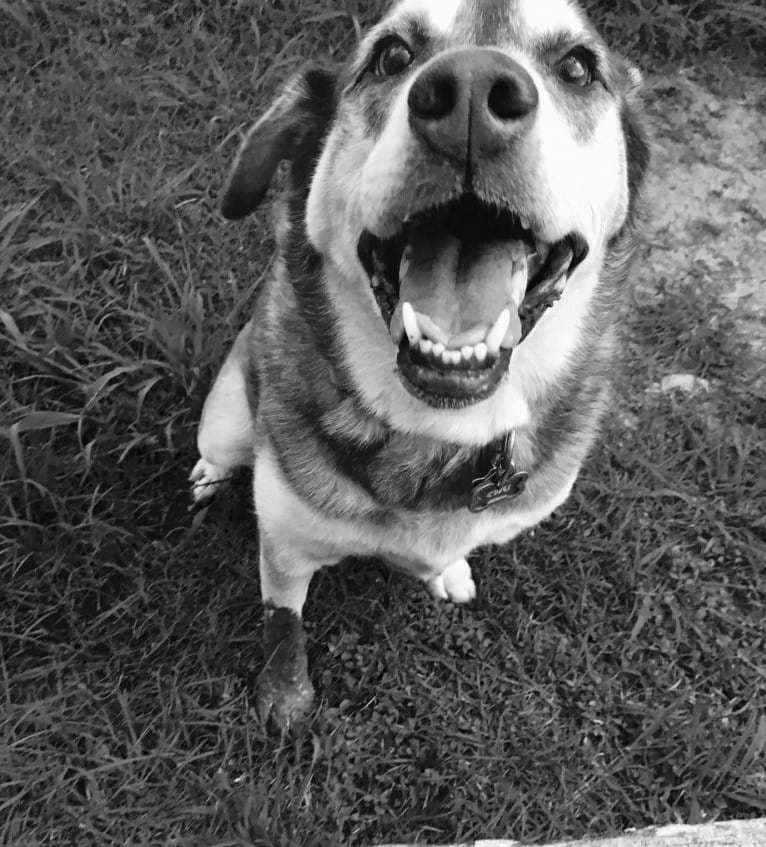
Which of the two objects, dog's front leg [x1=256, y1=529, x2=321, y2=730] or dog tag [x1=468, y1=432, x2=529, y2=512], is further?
dog's front leg [x1=256, y1=529, x2=321, y2=730]

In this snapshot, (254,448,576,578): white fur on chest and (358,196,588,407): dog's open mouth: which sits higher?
(358,196,588,407): dog's open mouth

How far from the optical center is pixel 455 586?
2863 mm

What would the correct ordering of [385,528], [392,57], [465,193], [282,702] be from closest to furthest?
[465,193]
[392,57]
[385,528]
[282,702]

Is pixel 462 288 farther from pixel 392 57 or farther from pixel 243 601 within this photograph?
pixel 243 601

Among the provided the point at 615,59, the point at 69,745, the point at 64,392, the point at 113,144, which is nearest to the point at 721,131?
the point at 615,59

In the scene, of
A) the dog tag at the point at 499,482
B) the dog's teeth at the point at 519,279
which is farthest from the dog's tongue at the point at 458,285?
the dog tag at the point at 499,482

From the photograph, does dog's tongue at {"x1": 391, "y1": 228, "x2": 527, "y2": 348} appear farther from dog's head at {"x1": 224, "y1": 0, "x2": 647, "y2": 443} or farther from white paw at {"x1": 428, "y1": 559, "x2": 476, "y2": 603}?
white paw at {"x1": 428, "y1": 559, "x2": 476, "y2": 603}

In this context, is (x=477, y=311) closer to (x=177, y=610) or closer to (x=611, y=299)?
(x=611, y=299)

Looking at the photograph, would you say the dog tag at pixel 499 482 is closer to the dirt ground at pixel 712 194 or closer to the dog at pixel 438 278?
the dog at pixel 438 278

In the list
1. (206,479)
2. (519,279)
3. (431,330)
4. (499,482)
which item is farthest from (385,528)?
(206,479)

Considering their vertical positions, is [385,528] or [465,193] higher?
[465,193]

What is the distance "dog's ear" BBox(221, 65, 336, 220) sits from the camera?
2.12m

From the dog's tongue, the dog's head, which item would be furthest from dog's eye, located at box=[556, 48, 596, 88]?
the dog's tongue

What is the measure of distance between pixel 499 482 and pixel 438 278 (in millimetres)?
563
